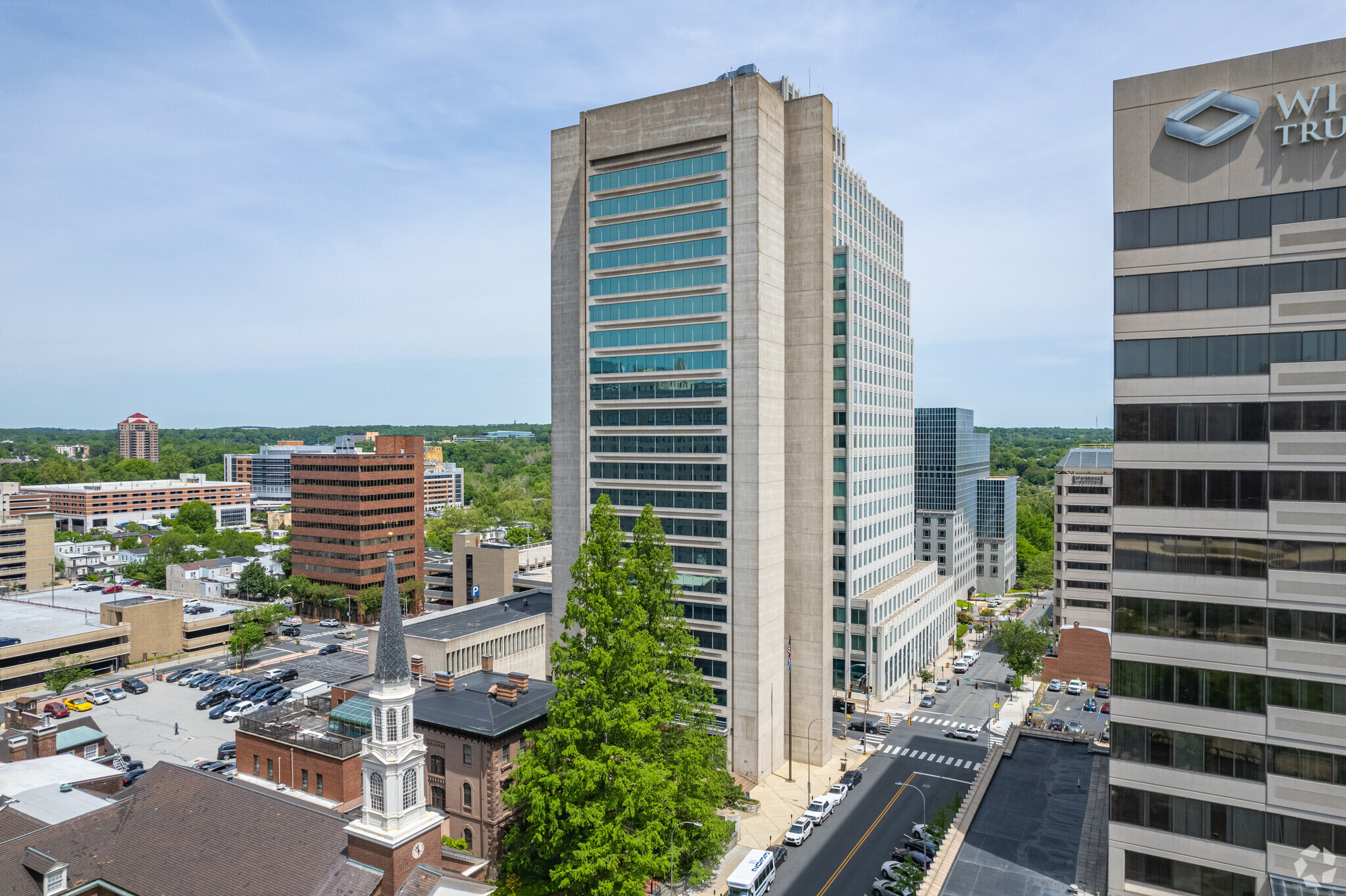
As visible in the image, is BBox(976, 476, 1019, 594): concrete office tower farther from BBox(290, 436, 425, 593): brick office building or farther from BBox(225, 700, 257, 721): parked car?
BBox(225, 700, 257, 721): parked car

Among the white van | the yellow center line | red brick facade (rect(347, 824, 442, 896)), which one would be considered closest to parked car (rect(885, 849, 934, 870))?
the yellow center line

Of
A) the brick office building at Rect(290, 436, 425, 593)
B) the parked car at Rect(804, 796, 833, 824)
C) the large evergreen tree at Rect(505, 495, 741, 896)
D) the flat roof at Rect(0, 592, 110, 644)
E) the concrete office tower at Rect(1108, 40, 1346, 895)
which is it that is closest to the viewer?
the concrete office tower at Rect(1108, 40, 1346, 895)

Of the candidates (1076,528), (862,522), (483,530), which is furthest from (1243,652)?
(483,530)

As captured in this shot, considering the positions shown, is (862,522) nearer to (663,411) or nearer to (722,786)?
(663,411)

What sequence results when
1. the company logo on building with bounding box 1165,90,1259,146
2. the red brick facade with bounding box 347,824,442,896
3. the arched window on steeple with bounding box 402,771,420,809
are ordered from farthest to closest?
1. the arched window on steeple with bounding box 402,771,420,809
2. the red brick facade with bounding box 347,824,442,896
3. the company logo on building with bounding box 1165,90,1259,146

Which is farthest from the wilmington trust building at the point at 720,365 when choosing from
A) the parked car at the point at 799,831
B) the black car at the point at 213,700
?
the black car at the point at 213,700

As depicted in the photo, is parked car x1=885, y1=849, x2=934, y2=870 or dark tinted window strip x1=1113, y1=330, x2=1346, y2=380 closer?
dark tinted window strip x1=1113, y1=330, x2=1346, y2=380

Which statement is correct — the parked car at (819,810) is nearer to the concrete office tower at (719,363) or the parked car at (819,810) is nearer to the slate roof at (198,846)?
the concrete office tower at (719,363)

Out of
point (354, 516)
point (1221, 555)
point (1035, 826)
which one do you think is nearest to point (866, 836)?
point (1035, 826)
